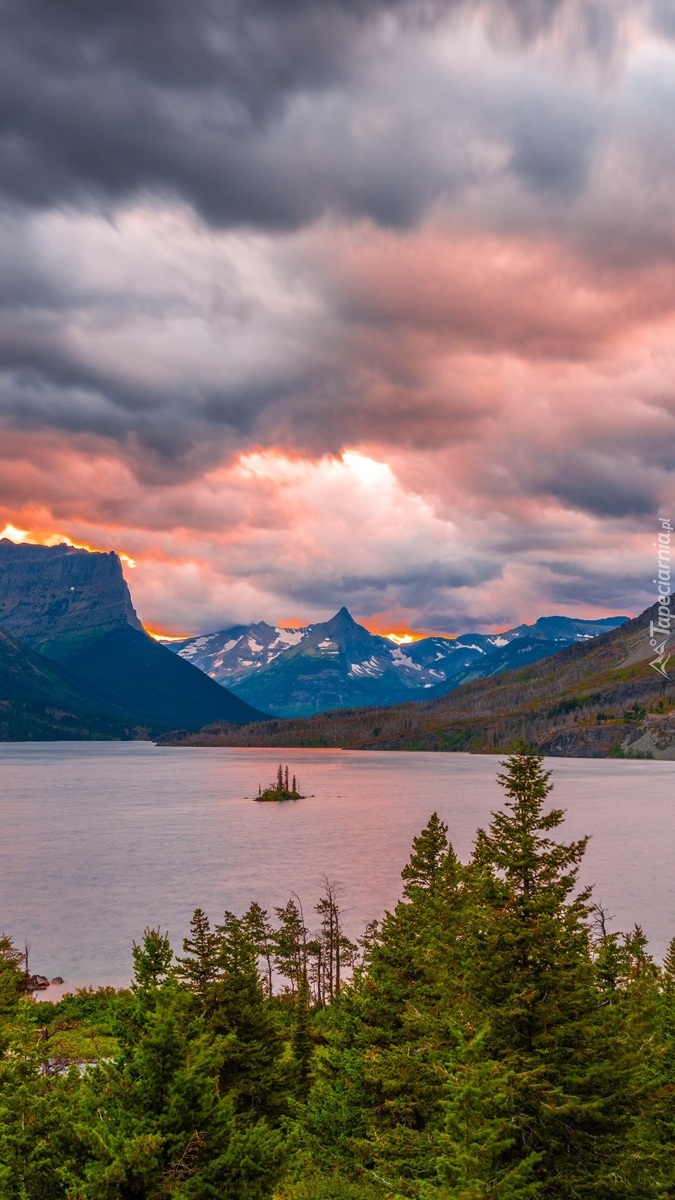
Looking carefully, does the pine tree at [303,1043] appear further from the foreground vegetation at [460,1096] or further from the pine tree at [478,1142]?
the pine tree at [478,1142]

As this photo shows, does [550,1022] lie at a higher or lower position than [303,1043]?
higher

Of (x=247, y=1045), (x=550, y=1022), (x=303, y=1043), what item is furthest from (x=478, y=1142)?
(x=303, y=1043)

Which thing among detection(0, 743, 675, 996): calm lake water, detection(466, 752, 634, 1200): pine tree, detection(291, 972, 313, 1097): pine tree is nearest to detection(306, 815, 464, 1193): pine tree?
detection(466, 752, 634, 1200): pine tree

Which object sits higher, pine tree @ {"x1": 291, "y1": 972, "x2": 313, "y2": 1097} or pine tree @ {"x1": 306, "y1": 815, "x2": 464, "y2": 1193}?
pine tree @ {"x1": 306, "y1": 815, "x2": 464, "y2": 1193}

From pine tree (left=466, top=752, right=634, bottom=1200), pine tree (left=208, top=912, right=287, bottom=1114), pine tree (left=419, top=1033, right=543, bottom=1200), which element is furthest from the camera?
pine tree (left=208, top=912, right=287, bottom=1114)

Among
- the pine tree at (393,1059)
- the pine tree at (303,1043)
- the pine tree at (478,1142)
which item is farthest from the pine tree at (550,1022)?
the pine tree at (303,1043)

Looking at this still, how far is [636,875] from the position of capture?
121m

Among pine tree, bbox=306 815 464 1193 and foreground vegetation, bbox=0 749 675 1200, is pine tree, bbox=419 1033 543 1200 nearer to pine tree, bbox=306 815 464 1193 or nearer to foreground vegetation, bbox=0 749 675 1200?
foreground vegetation, bbox=0 749 675 1200

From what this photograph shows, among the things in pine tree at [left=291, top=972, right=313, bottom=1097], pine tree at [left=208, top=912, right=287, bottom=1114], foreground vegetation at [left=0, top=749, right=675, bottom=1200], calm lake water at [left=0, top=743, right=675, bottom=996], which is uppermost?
foreground vegetation at [left=0, top=749, right=675, bottom=1200]

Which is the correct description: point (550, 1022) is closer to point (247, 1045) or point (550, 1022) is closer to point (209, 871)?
point (247, 1045)

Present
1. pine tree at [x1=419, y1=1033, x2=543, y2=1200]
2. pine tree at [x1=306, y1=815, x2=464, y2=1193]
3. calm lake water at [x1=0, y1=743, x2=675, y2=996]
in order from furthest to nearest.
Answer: calm lake water at [x1=0, y1=743, x2=675, y2=996], pine tree at [x1=306, y1=815, x2=464, y2=1193], pine tree at [x1=419, y1=1033, x2=543, y2=1200]

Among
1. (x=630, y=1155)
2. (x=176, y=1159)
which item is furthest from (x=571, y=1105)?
(x=176, y=1159)

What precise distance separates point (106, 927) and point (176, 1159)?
90914mm

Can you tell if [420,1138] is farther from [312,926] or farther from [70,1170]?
[312,926]
